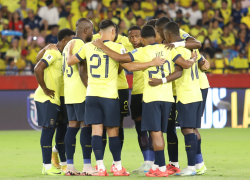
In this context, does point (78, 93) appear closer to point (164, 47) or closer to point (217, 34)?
point (164, 47)

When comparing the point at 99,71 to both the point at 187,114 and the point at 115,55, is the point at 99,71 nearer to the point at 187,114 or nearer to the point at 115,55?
the point at 115,55

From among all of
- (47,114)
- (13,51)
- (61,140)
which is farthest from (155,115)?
(13,51)

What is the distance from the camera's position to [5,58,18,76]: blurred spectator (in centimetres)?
1255

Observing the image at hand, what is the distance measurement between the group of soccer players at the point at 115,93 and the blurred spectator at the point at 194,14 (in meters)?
9.20

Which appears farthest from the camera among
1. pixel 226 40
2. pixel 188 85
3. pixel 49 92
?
pixel 226 40

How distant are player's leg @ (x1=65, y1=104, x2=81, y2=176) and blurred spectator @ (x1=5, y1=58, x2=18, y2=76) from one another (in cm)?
704

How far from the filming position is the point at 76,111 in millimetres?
5934

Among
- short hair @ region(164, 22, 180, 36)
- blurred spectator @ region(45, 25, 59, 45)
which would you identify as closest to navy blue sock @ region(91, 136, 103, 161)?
short hair @ region(164, 22, 180, 36)

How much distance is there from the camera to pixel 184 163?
6.92 meters

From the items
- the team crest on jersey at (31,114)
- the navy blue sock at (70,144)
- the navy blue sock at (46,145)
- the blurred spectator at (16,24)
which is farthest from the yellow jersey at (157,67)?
the blurred spectator at (16,24)

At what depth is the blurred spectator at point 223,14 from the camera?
49.7 feet

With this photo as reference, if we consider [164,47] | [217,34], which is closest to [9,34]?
[217,34]

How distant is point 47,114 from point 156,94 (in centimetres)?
165

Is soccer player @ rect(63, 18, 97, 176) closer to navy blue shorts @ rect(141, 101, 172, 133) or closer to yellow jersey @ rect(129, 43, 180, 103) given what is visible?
yellow jersey @ rect(129, 43, 180, 103)
